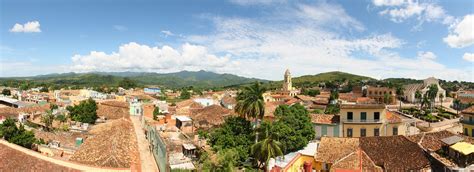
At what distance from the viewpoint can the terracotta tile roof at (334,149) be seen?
27522 millimetres

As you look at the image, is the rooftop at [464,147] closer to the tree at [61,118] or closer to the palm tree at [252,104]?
the palm tree at [252,104]

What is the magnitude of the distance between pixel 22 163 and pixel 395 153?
28.1 meters

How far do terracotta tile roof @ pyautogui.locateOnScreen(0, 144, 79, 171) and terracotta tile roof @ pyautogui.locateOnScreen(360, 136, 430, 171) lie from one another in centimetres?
2312

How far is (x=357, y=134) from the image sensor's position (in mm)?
35594

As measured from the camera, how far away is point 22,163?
23.7 meters

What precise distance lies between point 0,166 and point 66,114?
34.5m

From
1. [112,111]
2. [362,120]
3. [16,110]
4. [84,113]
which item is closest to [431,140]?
[362,120]

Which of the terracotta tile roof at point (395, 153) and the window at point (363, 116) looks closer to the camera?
the terracotta tile roof at point (395, 153)

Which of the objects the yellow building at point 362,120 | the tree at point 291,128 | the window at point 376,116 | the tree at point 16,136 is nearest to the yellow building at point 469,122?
the yellow building at point 362,120

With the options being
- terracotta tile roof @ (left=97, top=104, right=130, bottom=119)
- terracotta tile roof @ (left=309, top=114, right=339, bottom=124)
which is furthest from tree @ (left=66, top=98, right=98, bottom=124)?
terracotta tile roof @ (left=309, top=114, right=339, bottom=124)

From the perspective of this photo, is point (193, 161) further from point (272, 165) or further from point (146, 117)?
point (146, 117)

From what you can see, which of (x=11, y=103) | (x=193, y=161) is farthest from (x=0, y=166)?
(x=11, y=103)

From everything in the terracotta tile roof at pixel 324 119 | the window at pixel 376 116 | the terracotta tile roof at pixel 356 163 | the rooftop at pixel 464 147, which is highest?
the window at pixel 376 116

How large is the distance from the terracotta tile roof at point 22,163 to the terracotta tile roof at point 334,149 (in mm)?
19053
